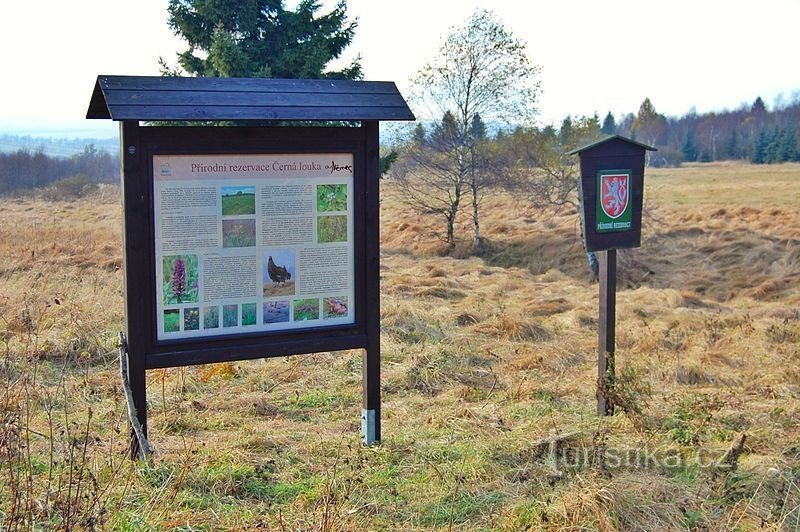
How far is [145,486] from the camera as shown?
449 cm

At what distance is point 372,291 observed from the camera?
5.75 meters

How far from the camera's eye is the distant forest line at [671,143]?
4306 centimetres

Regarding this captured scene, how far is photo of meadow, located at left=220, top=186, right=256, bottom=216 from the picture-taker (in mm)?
5285

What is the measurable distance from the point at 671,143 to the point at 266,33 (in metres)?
79.3

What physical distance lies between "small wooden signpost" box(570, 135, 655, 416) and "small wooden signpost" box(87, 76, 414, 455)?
2.07 meters

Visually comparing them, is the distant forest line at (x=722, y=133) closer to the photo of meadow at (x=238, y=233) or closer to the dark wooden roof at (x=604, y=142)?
the dark wooden roof at (x=604, y=142)

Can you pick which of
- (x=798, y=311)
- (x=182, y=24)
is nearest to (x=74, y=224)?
(x=182, y=24)

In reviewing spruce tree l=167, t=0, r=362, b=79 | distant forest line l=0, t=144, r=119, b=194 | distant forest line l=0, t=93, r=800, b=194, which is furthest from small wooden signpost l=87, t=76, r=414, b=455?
distant forest line l=0, t=144, r=119, b=194

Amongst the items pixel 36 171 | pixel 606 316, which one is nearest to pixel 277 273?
pixel 606 316

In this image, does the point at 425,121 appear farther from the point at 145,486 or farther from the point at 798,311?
the point at 145,486

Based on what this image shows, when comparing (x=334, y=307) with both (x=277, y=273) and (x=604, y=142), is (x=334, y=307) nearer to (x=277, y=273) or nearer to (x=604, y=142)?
(x=277, y=273)

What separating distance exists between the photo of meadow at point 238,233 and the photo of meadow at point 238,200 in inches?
2.4

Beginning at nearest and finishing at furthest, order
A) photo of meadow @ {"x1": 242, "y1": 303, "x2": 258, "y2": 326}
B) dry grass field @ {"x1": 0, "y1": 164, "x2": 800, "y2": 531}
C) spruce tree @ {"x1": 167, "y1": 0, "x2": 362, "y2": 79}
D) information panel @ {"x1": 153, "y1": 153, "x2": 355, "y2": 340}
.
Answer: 1. dry grass field @ {"x1": 0, "y1": 164, "x2": 800, "y2": 531}
2. information panel @ {"x1": 153, "y1": 153, "x2": 355, "y2": 340}
3. photo of meadow @ {"x1": 242, "y1": 303, "x2": 258, "y2": 326}
4. spruce tree @ {"x1": 167, "y1": 0, "x2": 362, "y2": 79}

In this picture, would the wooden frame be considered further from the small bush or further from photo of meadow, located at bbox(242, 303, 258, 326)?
the small bush
